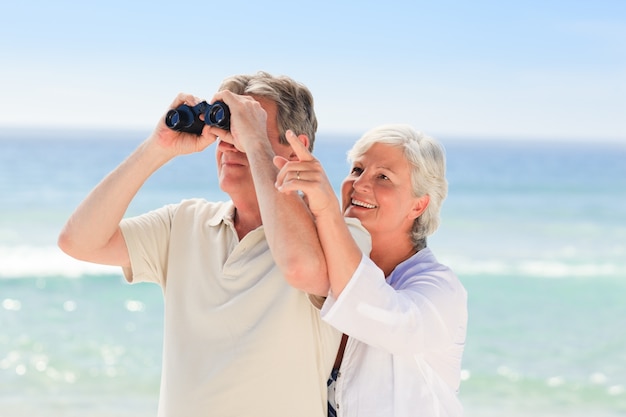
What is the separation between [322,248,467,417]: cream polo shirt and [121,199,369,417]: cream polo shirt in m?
0.08

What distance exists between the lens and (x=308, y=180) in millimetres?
1941

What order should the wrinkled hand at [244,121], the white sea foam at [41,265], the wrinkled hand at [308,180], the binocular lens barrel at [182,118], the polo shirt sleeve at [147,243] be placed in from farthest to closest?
the white sea foam at [41,265], the polo shirt sleeve at [147,243], the binocular lens barrel at [182,118], the wrinkled hand at [244,121], the wrinkled hand at [308,180]

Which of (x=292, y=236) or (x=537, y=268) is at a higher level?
(x=292, y=236)

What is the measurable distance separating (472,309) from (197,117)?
26.5 ft

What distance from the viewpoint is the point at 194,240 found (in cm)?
233

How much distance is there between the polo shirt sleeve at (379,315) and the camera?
6.40 ft

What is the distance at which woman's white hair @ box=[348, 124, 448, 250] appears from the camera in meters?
2.43

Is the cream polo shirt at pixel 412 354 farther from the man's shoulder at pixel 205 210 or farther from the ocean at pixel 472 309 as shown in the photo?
the ocean at pixel 472 309

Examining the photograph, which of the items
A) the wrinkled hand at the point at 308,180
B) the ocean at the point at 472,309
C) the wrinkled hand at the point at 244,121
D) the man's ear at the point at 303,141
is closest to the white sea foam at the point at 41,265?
the ocean at the point at 472,309

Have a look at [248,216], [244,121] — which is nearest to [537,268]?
[248,216]

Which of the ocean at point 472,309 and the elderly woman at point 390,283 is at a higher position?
the elderly woman at point 390,283

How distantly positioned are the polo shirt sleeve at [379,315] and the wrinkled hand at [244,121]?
403 millimetres

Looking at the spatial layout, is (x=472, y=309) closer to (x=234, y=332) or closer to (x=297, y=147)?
(x=234, y=332)

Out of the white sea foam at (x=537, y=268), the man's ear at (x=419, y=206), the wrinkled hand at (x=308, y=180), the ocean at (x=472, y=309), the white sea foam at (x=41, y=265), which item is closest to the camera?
the wrinkled hand at (x=308, y=180)
